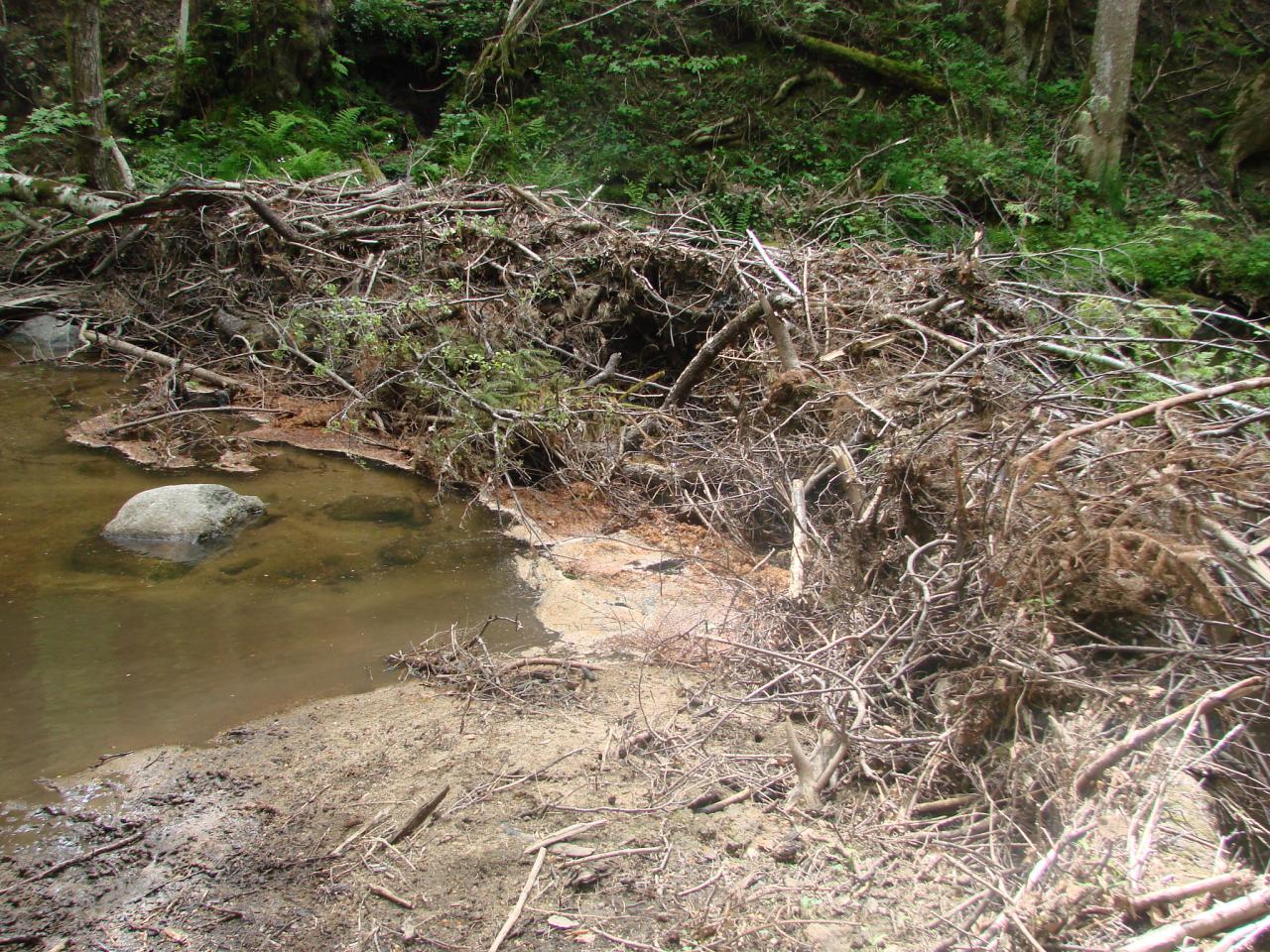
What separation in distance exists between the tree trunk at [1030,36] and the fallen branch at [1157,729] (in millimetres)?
14129

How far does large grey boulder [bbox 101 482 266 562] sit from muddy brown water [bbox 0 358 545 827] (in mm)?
124

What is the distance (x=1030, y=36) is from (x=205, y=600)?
15.1 metres

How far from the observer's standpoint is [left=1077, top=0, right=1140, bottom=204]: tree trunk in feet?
41.3

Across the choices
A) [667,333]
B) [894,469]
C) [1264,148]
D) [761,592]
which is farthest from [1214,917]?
[1264,148]

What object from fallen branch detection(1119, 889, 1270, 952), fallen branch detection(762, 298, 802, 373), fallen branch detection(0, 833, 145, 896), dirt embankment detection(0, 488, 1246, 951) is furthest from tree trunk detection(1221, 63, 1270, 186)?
fallen branch detection(0, 833, 145, 896)

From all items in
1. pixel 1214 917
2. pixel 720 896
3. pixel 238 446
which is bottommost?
pixel 238 446

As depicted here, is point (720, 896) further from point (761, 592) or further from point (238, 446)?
point (238, 446)

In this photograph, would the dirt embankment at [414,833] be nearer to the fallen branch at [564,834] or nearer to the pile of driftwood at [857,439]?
the fallen branch at [564,834]

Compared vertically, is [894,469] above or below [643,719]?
above

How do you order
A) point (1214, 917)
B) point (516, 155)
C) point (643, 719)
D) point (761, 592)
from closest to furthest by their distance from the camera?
point (1214, 917) → point (643, 719) → point (761, 592) → point (516, 155)

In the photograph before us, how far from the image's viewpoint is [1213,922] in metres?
2.14

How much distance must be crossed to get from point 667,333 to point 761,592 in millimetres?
3980

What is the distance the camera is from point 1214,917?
2143 millimetres

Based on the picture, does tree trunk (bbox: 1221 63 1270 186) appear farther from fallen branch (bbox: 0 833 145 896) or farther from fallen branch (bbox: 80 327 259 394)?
fallen branch (bbox: 0 833 145 896)
